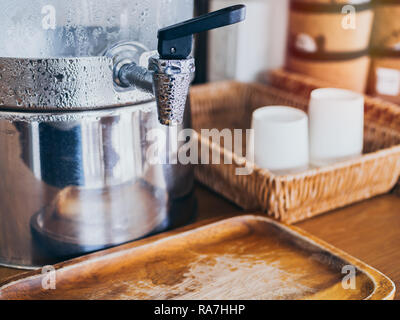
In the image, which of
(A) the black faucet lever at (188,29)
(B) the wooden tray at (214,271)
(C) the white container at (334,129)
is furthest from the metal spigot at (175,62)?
(C) the white container at (334,129)

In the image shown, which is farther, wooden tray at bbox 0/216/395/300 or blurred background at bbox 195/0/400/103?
blurred background at bbox 195/0/400/103

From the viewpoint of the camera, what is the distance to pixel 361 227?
2.61 feet

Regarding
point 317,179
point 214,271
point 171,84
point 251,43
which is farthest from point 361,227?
point 251,43

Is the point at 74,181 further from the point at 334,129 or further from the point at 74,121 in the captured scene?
the point at 334,129

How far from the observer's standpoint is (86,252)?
2.19 feet

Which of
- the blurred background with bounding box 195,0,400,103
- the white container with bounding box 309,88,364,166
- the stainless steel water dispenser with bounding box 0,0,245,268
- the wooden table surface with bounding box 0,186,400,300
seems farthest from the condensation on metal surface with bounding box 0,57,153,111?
the blurred background with bounding box 195,0,400,103

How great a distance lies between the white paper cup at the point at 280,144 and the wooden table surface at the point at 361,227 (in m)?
0.09

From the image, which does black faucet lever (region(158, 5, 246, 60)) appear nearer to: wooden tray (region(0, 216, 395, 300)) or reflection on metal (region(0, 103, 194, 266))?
reflection on metal (region(0, 103, 194, 266))

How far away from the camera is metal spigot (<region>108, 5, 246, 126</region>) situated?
486 mm

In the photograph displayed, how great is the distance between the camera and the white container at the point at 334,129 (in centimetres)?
85

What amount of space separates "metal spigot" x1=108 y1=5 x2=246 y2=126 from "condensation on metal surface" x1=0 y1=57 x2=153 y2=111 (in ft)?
0.25

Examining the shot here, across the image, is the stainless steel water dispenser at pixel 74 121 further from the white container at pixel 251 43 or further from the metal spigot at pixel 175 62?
the white container at pixel 251 43

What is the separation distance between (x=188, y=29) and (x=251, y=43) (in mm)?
730

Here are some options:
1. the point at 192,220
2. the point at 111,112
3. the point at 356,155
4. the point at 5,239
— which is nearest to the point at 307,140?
the point at 356,155
